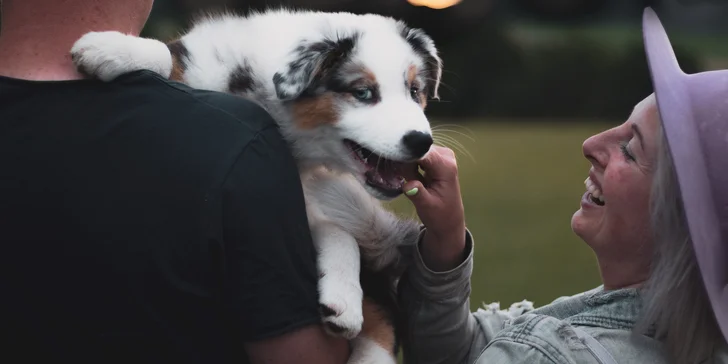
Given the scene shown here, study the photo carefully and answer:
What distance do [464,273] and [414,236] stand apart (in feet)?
0.67

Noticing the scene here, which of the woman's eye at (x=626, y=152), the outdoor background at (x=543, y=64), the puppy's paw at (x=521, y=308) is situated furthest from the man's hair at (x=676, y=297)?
the outdoor background at (x=543, y=64)

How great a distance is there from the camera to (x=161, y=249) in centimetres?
165

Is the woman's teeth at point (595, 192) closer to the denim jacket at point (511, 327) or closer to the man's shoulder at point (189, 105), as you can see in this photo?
the denim jacket at point (511, 327)

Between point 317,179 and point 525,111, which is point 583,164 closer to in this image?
point 525,111

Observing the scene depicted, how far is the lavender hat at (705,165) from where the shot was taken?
183 centimetres

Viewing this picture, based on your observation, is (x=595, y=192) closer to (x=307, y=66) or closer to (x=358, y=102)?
(x=358, y=102)

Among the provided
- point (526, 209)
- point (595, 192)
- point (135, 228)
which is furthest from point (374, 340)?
point (526, 209)

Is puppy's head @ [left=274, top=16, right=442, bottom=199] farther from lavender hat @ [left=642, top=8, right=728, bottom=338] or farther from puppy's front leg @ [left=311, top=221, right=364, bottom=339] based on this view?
lavender hat @ [left=642, top=8, right=728, bottom=338]

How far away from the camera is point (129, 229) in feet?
5.38

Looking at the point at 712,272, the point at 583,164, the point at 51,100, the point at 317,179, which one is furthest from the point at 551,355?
the point at 583,164

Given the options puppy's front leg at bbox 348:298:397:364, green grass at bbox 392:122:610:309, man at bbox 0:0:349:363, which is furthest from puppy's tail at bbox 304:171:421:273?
green grass at bbox 392:122:610:309

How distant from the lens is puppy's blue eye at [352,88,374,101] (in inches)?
91.7

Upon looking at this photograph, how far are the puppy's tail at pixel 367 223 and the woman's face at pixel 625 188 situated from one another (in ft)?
1.41

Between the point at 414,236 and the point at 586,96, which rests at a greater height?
the point at 414,236
